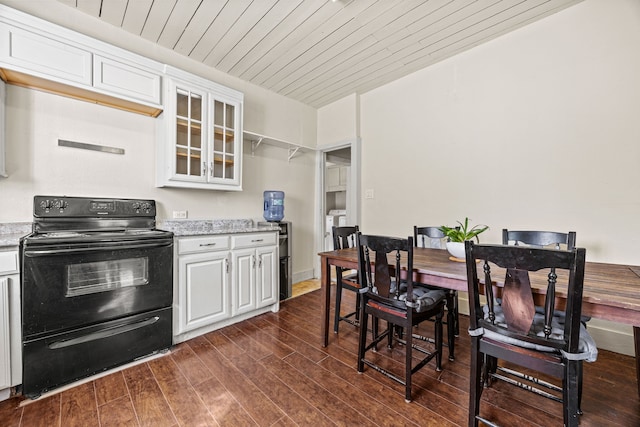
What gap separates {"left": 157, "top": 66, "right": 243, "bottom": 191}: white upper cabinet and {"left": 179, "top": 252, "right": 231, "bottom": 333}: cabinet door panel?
80 centimetres

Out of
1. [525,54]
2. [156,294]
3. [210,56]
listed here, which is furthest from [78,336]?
[525,54]

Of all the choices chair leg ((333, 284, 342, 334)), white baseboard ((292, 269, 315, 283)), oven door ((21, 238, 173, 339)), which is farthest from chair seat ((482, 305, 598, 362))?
white baseboard ((292, 269, 315, 283))

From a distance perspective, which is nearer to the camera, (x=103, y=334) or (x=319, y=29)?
(x=103, y=334)

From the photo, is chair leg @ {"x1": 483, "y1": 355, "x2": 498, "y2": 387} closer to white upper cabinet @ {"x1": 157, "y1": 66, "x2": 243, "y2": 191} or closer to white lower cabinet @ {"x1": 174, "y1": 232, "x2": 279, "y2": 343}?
white lower cabinet @ {"x1": 174, "y1": 232, "x2": 279, "y2": 343}

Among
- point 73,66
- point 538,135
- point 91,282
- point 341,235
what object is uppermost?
point 73,66

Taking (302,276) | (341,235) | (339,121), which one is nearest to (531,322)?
(341,235)

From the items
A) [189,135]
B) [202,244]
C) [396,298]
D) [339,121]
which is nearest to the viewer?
[396,298]

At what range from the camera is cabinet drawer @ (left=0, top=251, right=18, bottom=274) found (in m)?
1.53

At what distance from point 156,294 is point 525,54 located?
384 cm

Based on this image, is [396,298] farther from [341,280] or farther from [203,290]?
[203,290]

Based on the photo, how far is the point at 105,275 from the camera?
1.86m

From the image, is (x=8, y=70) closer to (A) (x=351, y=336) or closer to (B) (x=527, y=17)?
(A) (x=351, y=336)

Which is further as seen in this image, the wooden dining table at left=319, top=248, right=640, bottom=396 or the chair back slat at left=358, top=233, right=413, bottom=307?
the chair back slat at left=358, top=233, right=413, bottom=307

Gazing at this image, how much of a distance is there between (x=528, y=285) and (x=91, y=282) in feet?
8.46
